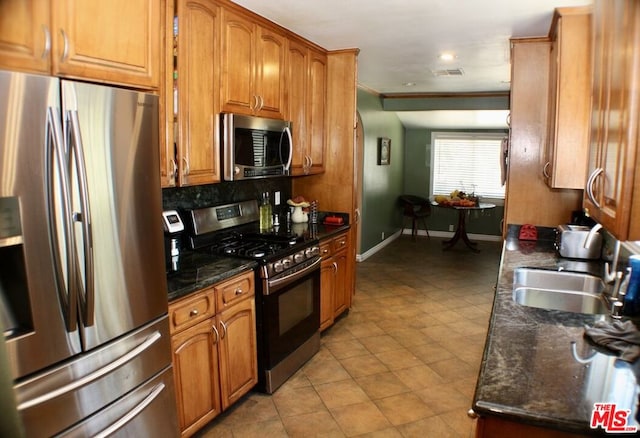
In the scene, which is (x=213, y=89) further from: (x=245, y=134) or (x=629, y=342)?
(x=629, y=342)

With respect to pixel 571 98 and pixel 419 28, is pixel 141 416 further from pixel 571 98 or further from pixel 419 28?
pixel 419 28

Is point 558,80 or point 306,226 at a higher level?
point 558,80

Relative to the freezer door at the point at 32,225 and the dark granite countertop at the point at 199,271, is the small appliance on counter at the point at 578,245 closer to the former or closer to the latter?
the dark granite countertop at the point at 199,271

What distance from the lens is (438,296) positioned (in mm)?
5141

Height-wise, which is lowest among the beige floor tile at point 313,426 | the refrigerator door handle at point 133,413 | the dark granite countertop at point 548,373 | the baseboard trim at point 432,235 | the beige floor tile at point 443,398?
the beige floor tile at point 313,426

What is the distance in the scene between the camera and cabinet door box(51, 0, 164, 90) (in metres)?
1.76

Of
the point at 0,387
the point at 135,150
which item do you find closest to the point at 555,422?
the point at 0,387

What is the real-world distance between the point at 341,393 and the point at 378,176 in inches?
184

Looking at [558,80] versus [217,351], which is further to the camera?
[558,80]

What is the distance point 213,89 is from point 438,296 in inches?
138

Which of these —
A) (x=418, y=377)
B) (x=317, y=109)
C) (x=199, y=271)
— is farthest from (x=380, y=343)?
(x=317, y=109)

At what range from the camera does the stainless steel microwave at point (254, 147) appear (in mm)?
2846

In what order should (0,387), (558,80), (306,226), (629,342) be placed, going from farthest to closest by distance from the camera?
(306,226), (558,80), (629,342), (0,387)

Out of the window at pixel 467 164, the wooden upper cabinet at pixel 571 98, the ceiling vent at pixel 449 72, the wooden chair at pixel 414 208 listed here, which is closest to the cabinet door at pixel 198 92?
the wooden upper cabinet at pixel 571 98
